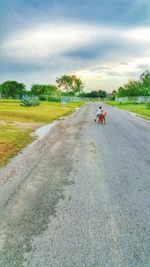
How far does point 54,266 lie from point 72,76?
155719 millimetres

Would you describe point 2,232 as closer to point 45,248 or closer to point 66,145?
point 45,248

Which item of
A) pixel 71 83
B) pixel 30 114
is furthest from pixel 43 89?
pixel 30 114

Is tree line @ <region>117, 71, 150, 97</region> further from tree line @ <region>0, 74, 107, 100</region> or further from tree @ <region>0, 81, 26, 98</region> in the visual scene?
tree @ <region>0, 81, 26, 98</region>

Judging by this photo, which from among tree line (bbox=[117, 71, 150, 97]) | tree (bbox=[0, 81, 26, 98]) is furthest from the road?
tree (bbox=[0, 81, 26, 98])

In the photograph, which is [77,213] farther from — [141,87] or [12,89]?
[12,89]

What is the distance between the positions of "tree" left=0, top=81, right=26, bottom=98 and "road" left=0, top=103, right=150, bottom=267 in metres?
182

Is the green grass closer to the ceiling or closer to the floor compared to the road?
closer to the floor

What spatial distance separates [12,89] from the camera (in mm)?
190625

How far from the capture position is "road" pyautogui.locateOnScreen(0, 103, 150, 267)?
428 centimetres

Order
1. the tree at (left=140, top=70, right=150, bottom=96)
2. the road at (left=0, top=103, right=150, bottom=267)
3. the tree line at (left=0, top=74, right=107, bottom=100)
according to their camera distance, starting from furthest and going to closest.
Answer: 1. the tree line at (left=0, top=74, right=107, bottom=100)
2. the tree at (left=140, top=70, right=150, bottom=96)
3. the road at (left=0, top=103, right=150, bottom=267)

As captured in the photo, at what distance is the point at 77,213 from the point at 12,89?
190 metres

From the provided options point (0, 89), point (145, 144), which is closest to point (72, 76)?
point (0, 89)

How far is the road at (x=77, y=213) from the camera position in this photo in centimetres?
428

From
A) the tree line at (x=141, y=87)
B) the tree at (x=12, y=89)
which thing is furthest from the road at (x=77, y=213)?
the tree at (x=12, y=89)
